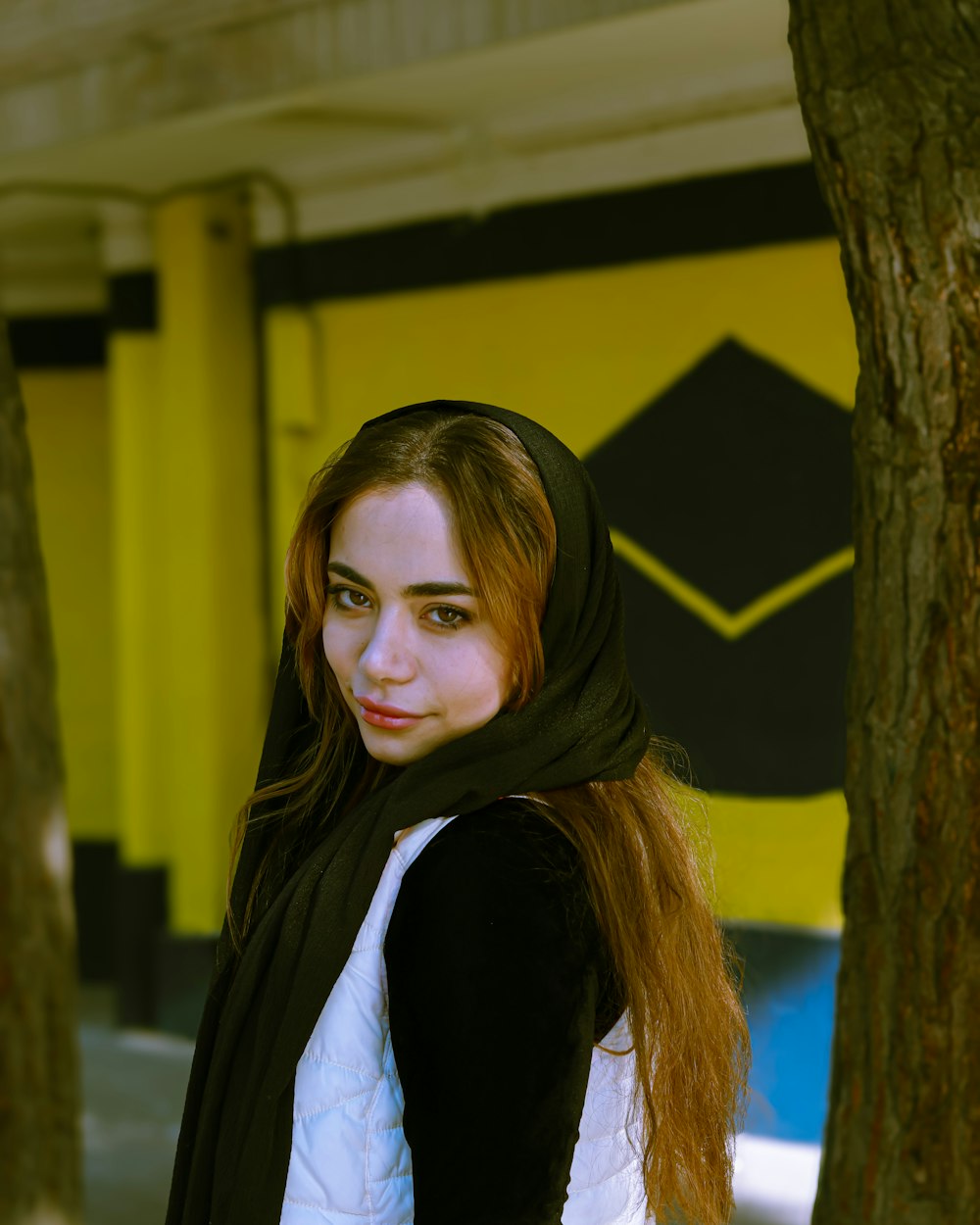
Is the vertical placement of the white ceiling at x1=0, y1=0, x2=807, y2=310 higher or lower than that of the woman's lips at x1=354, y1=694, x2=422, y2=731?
higher

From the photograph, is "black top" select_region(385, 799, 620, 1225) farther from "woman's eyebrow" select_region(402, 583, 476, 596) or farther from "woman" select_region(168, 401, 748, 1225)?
"woman's eyebrow" select_region(402, 583, 476, 596)

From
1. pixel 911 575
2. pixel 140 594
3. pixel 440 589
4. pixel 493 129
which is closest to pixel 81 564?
pixel 140 594

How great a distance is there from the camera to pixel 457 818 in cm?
132

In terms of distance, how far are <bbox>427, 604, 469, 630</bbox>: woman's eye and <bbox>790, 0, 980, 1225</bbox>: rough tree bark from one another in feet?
2.67

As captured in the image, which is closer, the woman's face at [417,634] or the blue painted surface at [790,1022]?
the woman's face at [417,634]

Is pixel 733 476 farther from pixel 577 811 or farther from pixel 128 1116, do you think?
pixel 577 811

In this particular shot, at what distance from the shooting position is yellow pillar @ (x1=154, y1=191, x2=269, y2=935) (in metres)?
6.22

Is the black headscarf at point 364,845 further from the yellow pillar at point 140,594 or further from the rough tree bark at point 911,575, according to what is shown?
the yellow pillar at point 140,594

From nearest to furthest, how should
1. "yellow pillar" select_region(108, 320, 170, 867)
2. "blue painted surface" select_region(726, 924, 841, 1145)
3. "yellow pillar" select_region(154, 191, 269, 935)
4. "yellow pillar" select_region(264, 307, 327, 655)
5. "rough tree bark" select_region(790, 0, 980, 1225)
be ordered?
"rough tree bark" select_region(790, 0, 980, 1225) → "blue painted surface" select_region(726, 924, 841, 1145) → "yellow pillar" select_region(264, 307, 327, 655) → "yellow pillar" select_region(154, 191, 269, 935) → "yellow pillar" select_region(108, 320, 170, 867)

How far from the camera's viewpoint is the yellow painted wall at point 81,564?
7.55 meters

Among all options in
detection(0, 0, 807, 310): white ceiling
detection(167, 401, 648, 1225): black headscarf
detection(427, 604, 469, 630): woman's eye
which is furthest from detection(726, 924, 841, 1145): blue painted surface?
detection(427, 604, 469, 630): woman's eye

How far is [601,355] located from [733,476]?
2.00 ft

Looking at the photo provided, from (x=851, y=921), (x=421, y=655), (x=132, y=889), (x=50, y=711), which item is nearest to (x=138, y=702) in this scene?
(x=132, y=889)

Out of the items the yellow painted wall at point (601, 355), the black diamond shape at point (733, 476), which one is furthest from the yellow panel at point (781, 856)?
the black diamond shape at point (733, 476)
